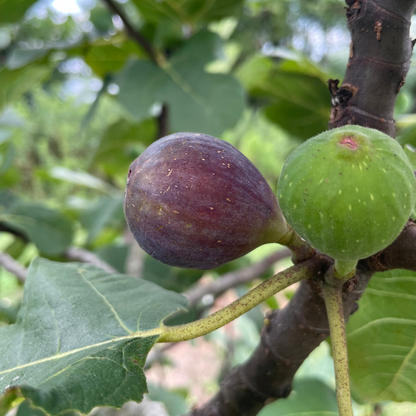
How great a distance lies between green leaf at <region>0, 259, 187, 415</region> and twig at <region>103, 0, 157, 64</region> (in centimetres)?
122

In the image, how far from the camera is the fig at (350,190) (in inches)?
17.0

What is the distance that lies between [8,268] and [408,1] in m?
1.54

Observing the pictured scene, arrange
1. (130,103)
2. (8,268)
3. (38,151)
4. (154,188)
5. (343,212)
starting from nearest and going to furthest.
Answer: (343,212)
(154,188)
(8,268)
(130,103)
(38,151)

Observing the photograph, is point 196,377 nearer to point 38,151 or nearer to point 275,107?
point 275,107

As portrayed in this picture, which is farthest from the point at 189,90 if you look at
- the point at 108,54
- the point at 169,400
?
the point at 169,400

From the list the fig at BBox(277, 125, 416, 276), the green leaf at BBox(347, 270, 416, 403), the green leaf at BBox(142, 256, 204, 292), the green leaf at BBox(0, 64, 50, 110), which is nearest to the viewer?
the fig at BBox(277, 125, 416, 276)

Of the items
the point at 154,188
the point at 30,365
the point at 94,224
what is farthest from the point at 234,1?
the point at 30,365

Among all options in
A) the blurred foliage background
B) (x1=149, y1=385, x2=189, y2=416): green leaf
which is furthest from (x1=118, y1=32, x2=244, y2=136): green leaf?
(x1=149, y1=385, x2=189, y2=416): green leaf

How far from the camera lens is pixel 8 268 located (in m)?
1.57

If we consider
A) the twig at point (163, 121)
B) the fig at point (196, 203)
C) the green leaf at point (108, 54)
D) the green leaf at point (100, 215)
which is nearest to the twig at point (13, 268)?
the green leaf at point (100, 215)

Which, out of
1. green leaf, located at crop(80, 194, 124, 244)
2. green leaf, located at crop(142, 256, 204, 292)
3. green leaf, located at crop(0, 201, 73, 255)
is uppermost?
green leaf, located at crop(0, 201, 73, 255)

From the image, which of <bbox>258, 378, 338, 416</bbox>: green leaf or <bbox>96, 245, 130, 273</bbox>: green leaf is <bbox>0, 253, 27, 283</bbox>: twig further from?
<bbox>258, 378, 338, 416</bbox>: green leaf

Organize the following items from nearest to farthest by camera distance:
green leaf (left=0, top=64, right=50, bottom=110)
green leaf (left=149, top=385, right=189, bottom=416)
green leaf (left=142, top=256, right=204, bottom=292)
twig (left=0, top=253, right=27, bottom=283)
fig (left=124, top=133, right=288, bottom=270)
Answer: fig (left=124, top=133, right=288, bottom=270) → twig (left=0, top=253, right=27, bottom=283) → green leaf (left=0, top=64, right=50, bottom=110) → green leaf (left=142, top=256, right=204, bottom=292) → green leaf (left=149, top=385, right=189, bottom=416)

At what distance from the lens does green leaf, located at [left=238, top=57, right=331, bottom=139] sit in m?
1.82
